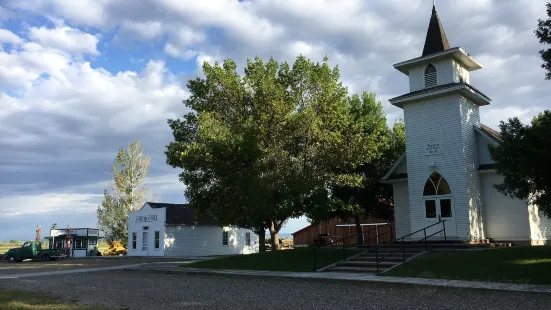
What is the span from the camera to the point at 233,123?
89.2 ft

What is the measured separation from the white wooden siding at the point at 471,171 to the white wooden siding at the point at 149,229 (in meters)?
27.2

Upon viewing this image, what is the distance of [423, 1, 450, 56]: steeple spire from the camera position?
25.2 m

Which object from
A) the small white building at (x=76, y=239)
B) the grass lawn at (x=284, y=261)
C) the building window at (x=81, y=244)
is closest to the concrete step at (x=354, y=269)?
the grass lawn at (x=284, y=261)

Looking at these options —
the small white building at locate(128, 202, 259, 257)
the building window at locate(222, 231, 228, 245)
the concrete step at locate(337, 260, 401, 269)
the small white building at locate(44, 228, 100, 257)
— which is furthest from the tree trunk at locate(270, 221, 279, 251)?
the small white building at locate(44, 228, 100, 257)

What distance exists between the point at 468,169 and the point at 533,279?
9567mm

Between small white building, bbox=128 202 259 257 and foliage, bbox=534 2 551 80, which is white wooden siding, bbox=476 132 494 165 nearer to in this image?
foliage, bbox=534 2 551 80

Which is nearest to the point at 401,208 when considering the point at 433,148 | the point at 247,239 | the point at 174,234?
the point at 433,148

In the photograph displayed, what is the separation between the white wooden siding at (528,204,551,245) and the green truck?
3419 cm

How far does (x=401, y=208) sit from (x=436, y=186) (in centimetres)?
325

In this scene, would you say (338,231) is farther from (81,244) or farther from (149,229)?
(81,244)

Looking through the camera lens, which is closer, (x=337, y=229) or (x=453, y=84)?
(x=453, y=84)

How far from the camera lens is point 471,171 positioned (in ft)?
74.7

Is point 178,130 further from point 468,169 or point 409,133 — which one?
point 468,169

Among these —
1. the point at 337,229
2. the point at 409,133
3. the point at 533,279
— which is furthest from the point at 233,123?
the point at 337,229
